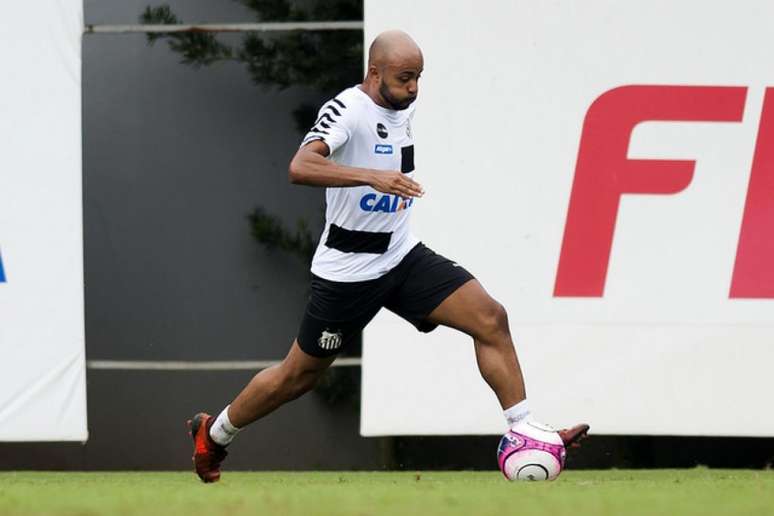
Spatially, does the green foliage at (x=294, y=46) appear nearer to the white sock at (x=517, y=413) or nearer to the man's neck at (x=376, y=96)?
the man's neck at (x=376, y=96)

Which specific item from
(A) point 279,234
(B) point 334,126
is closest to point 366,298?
(B) point 334,126

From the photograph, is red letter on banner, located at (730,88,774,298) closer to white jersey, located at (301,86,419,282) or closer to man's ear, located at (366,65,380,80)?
white jersey, located at (301,86,419,282)

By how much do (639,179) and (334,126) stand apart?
2.82 meters

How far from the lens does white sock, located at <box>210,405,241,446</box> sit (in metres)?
6.88

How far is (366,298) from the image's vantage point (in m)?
6.62

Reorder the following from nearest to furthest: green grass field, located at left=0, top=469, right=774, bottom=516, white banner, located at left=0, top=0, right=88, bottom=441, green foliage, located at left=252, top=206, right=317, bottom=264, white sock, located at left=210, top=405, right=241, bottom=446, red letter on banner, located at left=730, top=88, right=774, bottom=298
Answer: green grass field, located at left=0, top=469, right=774, bottom=516
white sock, located at left=210, top=405, right=241, bottom=446
white banner, located at left=0, top=0, right=88, bottom=441
red letter on banner, located at left=730, top=88, right=774, bottom=298
green foliage, located at left=252, top=206, right=317, bottom=264

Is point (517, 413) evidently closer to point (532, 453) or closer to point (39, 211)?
point (532, 453)

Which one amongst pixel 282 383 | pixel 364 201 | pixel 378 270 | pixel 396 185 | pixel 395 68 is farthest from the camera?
pixel 282 383

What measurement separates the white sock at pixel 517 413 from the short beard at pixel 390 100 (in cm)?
126

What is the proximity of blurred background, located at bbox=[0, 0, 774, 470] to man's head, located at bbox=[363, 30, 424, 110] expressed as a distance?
295cm

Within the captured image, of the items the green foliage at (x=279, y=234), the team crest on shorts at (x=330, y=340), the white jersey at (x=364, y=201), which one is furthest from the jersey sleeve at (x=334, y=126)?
the green foliage at (x=279, y=234)

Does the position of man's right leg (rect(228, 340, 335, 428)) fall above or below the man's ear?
below

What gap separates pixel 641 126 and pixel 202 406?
10.2 feet

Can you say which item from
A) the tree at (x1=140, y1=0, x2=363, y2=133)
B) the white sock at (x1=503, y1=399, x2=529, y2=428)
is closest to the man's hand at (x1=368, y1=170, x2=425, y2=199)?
the white sock at (x1=503, y1=399, x2=529, y2=428)
